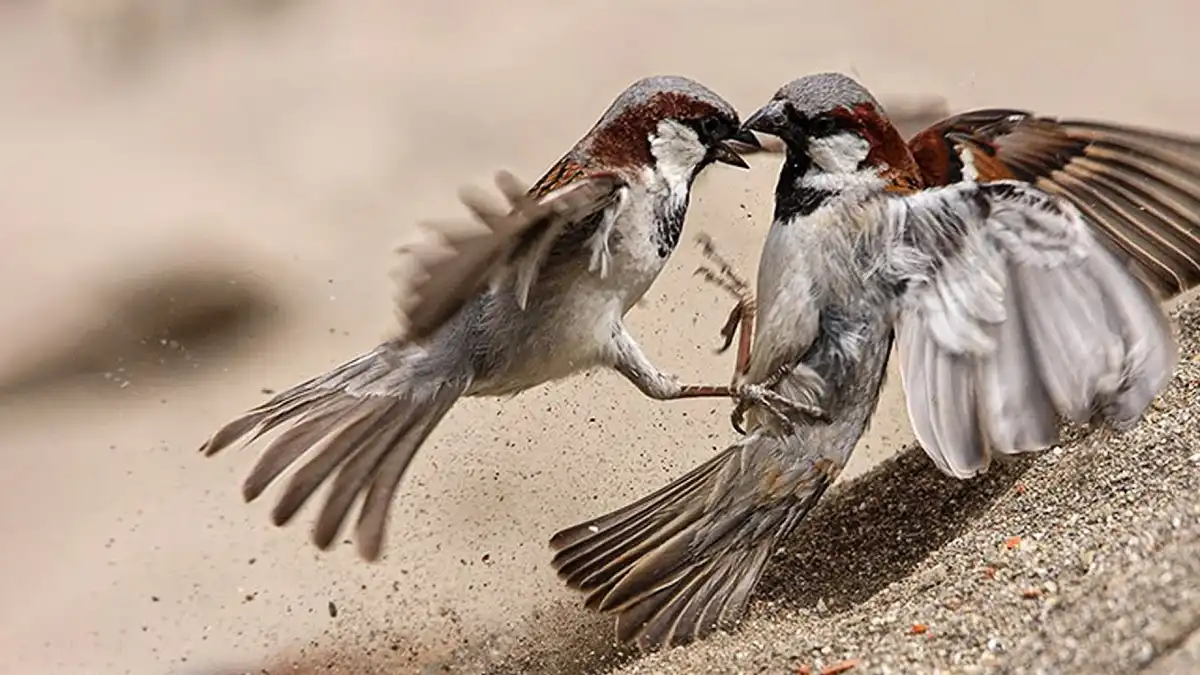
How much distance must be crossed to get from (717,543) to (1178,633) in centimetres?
93

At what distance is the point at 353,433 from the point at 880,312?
0.85 meters

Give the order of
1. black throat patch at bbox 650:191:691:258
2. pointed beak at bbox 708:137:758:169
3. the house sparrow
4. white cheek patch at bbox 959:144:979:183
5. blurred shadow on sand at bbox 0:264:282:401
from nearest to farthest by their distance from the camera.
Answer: the house sparrow
black throat patch at bbox 650:191:691:258
pointed beak at bbox 708:137:758:169
white cheek patch at bbox 959:144:979:183
blurred shadow on sand at bbox 0:264:282:401

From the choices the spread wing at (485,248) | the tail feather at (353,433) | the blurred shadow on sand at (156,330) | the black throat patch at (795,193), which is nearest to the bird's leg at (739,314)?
the black throat patch at (795,193)

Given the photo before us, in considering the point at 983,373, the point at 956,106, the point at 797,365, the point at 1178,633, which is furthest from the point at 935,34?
the point at 1178,633

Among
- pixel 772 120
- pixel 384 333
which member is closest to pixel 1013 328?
pixel 772 120

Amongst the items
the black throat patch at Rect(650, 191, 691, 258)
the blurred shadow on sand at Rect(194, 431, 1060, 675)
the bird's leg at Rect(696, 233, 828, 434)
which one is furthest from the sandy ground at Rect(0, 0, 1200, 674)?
the black throat patch at Rect(650, 191, 691, 258)

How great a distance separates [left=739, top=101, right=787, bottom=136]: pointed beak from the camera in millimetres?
2242

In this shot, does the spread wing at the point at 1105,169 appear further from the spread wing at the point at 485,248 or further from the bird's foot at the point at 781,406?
the spread wing at the point at 485,248

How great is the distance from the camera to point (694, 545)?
2.29m

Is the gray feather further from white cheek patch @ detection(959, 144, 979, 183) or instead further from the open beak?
white cheek patch @ detection(959, 144, 979, 183)

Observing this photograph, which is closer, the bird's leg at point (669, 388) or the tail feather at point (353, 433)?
the tail feather at point (353, 433)

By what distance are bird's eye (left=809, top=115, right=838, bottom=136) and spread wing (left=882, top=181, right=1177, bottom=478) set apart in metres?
0.21

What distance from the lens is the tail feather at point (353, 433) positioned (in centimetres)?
203

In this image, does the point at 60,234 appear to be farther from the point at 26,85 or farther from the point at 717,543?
the point at 717,543
